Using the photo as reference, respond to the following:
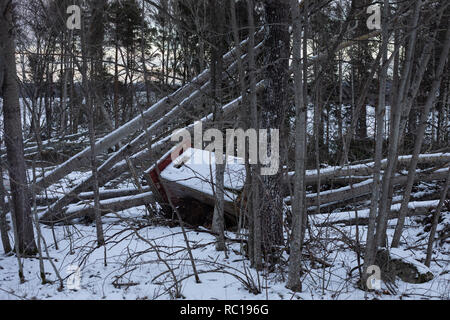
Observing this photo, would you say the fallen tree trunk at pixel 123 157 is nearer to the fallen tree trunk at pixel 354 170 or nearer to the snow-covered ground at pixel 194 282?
the snow-covered ground at pixel 194 282

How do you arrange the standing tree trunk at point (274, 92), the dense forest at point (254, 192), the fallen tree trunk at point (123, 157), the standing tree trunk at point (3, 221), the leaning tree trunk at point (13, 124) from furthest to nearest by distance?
the fallen tree trunk at point (123, 157) → the standing tree trunk at point (3, 221) → the leaning tree trunk at point (13, 124) → the standing tree trunk at point (274, 92) → the dense forest at point (254, 192)

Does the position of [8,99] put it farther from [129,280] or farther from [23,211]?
[129,280]

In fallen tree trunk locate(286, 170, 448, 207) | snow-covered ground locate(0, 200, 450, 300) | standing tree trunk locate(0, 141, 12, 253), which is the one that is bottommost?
fallen tree trunk locate(286, 170, 448, 207)

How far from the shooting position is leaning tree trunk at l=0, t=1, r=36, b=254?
4969 millimetres

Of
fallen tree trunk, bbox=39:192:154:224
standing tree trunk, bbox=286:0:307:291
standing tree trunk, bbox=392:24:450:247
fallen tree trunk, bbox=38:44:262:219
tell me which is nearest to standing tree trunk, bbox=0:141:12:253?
fallen tree trunk, bbox=38:44:262:219

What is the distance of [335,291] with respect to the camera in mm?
3869

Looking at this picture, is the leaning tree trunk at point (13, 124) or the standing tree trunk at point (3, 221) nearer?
the leaning tree trunk at point (13, 124)

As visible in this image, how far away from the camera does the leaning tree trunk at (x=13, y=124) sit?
16.3 ft

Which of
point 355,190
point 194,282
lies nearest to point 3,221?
point 194,282

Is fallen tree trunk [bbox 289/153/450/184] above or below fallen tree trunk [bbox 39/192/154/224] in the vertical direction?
above

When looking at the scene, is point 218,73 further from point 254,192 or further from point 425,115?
point 425,115

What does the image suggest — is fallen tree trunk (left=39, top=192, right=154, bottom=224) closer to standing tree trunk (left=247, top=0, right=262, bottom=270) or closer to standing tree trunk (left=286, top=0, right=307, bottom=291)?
standing tree trunk (left=247, top=0, right=262, bottom=270)

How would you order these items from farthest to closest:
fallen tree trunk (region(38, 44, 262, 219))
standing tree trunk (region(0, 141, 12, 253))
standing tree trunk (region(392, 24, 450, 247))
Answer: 1. fallen tree trunk (region(38, 44, 262, 219))
2. standing tree trunk (region(0, 141, 12, 253))
3. standing tree trunk (region(392, 24, 450, 247))

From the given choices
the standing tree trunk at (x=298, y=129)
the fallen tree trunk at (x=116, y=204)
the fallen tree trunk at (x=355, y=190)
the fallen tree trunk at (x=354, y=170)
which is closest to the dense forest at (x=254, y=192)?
the standing tree trunk at (x=298, y=129)
